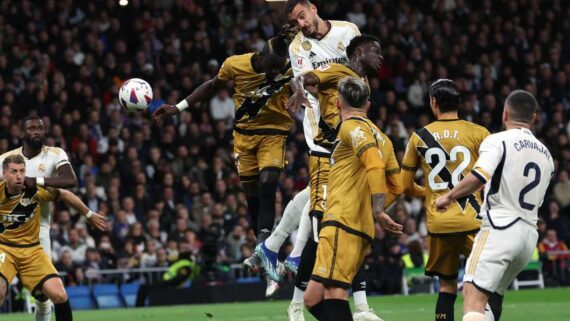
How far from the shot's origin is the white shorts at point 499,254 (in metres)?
8.93

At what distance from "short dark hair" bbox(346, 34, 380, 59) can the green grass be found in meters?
3.94

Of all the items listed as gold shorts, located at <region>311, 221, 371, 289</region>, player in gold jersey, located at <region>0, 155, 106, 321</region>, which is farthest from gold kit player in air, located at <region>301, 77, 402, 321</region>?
player in gold jersey, located at <region>0, 155, 106, 321</region>

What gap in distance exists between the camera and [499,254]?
29.3 feet

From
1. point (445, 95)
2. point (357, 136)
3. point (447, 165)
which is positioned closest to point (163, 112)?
point (445, 95)

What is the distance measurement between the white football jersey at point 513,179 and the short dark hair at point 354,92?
1.12 metres

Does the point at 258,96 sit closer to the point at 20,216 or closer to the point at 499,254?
the point at 20,216

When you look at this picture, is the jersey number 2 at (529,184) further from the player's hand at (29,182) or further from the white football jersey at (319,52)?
the player's hand at (29,182)

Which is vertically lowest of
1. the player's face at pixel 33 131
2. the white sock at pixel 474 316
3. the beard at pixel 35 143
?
the white sock at pixel 474 316

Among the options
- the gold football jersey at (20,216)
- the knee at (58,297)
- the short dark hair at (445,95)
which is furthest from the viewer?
the gold football jersey at (20,216)

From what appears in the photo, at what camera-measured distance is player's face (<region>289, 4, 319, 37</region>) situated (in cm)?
1202

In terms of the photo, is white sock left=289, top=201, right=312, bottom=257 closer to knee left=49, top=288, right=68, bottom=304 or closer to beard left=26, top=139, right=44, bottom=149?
knee left=49, top=288, right=68, bottom=304

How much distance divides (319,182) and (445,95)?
4.96 feet

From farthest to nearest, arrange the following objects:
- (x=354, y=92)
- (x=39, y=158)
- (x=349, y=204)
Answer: (x=39, y=158) → (x=354, y=92) → (x=349, y=204)

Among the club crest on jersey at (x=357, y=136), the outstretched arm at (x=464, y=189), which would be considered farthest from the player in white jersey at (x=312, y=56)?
the outstretched arm at (x=464, y=189)
